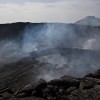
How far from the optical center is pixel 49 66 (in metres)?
22.0

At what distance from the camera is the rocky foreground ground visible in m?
12.1

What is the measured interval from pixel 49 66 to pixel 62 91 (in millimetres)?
9217

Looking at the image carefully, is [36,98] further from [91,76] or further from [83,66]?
[83,66]

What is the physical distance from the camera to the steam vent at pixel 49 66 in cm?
1280

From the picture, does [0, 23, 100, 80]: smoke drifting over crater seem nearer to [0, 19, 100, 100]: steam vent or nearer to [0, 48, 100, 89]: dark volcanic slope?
[0, 19, 100, 100]: steam vent

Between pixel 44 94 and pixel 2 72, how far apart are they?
10837mm

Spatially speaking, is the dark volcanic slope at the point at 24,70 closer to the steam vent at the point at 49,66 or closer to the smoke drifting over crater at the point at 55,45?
the steam vent at the point at 49,66

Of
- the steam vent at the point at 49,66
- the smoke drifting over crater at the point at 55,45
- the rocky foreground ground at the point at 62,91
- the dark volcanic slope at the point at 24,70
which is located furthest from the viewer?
the smoke drifting over crater at the point at 55,45

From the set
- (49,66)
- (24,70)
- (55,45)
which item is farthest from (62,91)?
(55,45)

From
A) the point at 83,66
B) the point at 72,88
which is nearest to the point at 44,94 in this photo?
the point at 72,88

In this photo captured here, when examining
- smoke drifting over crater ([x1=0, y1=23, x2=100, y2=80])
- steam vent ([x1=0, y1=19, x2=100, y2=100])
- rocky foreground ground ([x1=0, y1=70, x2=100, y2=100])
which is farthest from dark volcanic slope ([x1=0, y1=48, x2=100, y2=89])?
rocky foreground ground ([x1=0, y1=70, x2=100, y2=100])

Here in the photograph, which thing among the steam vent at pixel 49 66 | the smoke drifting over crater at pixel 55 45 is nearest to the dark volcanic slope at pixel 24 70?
the steam vent at pixel 49 66

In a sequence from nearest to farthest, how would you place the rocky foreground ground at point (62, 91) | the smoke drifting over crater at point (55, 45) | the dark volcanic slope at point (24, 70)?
1. the rocky foreground ground at point (62, 91)
2. the dark volcanic slope at point (24, 70)
3. the smoke drifting over crater at point (55, 45)

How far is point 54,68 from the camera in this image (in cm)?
2128
